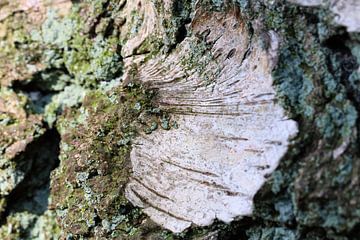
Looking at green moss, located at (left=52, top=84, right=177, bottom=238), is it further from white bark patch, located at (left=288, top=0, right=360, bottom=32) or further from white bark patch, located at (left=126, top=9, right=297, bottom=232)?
white bark patch, located at (left=288, top=0, right=360, bottom=32)

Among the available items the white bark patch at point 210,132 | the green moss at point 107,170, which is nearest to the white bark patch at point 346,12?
the white bark patch at point 210,132

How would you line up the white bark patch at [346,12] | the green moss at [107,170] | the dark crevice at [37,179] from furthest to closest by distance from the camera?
the dark crevice at [37,179] → the green moss at [107,170] → the white bark patch at [346,12]

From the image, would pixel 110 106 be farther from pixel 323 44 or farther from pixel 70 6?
pixel 323 44

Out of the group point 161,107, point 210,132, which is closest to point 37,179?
point 161,107

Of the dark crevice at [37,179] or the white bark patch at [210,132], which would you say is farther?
the dark crevice at [37,179]

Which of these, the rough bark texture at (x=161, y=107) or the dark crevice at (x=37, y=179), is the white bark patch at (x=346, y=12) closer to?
the rough bark texture at (x=161, y=107)

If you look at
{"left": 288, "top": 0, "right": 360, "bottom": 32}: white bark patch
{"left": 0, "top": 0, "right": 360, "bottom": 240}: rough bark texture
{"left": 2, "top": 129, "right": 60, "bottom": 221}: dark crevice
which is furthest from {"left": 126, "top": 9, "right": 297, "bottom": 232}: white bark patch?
{"left": 2, "top": 129, "right": 60, "bottom": 221}: dark crevice

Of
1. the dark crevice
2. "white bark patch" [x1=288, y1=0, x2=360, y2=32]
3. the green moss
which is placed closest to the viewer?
"white bark patch" [x1=288, y1=0, x2=360, y2=32]

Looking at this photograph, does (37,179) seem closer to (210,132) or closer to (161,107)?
(161,107)
